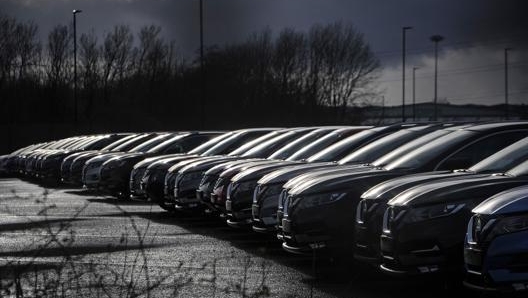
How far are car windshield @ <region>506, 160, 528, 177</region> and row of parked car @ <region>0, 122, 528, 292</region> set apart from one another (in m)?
0.02

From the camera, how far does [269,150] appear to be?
52.1ft

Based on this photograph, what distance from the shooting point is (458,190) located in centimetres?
816

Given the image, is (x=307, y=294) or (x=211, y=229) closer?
(x=307, y=294)

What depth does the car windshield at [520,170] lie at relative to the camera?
27.6 feet

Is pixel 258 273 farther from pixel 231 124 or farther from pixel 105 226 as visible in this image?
pixel 231 124

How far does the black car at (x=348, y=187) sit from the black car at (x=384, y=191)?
59 centimetres

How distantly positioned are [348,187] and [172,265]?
2160 millimetres

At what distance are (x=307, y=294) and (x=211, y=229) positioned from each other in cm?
654

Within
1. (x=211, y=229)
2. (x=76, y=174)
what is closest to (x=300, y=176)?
(x=211, y=229)

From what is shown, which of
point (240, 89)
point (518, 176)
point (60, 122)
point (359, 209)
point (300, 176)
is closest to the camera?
point (518, 176)

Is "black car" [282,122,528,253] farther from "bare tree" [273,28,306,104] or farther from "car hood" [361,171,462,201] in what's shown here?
"bare tree" [273,28,306,104]

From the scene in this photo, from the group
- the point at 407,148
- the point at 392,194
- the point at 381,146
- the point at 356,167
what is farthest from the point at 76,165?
the point at 392,194

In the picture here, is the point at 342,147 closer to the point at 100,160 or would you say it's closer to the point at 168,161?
the point at 168,161

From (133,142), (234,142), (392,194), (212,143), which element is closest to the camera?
(392,194)
